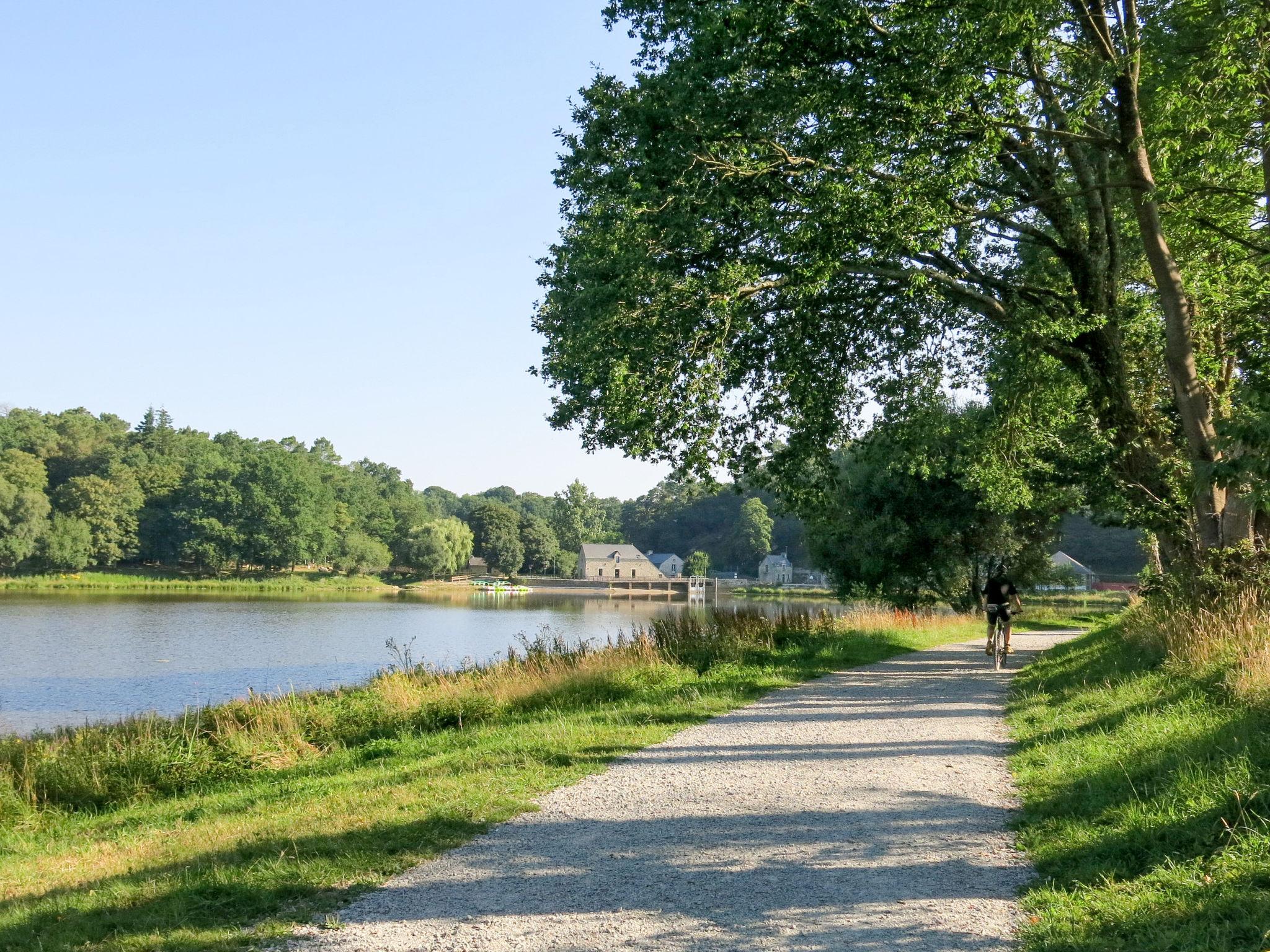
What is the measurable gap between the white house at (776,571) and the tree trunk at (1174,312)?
110m

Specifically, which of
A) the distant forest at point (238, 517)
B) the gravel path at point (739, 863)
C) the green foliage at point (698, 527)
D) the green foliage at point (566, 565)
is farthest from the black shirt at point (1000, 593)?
the green foliage at point (698, 527)

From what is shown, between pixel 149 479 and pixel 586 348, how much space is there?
318 ft

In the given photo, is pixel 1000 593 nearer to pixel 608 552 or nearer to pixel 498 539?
pixel 498 539

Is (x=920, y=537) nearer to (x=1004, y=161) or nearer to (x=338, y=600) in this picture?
(x=1004, y=161)

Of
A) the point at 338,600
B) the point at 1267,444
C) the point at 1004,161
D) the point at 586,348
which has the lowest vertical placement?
the point at 338,600

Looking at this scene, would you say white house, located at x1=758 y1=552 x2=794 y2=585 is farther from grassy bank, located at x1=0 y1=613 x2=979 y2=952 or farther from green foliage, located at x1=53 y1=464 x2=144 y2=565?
grassy bank, located at x1=0 y1=613 x2=979 y2=952

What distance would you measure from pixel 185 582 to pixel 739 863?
87.7 meters

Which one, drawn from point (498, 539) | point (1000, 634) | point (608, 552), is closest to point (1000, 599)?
point (1000, 634)

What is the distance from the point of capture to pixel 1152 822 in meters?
5.60

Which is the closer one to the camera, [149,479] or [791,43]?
[791,43]

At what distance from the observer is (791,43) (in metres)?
10.9

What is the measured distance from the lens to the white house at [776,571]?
123750 mm

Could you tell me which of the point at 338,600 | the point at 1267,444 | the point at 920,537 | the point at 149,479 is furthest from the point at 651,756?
the point at 149,479

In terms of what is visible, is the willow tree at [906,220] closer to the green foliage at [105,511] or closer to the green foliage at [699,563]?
the green foliage at [105,511]
